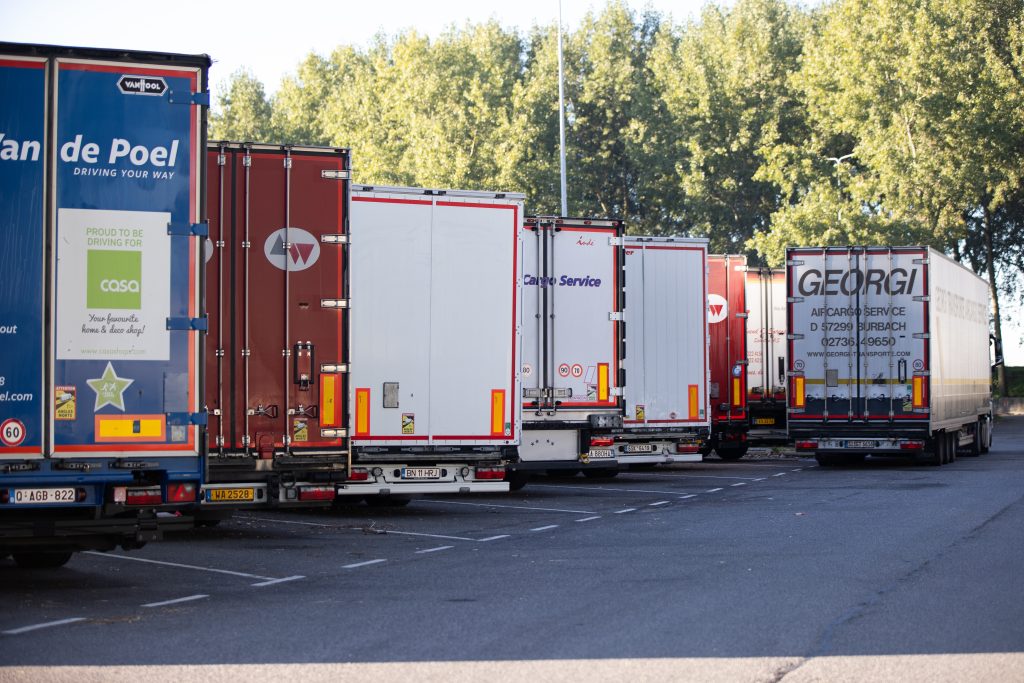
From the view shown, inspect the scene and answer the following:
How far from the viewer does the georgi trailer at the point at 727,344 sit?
2861 centimetres

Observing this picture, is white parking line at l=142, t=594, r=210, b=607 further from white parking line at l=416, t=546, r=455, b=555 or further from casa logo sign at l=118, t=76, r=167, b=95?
casa logo sign at l=118, t=76, r=167, b=95

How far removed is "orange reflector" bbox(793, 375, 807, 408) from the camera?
26.7m

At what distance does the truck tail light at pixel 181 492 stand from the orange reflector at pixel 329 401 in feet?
13.5

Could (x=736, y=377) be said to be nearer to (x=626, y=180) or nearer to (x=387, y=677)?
(x=387, y=677)

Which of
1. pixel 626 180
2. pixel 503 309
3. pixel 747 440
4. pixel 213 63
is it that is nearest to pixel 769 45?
pixel 626 180

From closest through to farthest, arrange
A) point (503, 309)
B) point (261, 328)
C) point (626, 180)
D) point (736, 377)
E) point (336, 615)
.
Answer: point (336, 615) → point (261, 328) → point (503, 309) → point (736, 377) → point (626, 180)

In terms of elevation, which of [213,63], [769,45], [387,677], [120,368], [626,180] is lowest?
[387,677]

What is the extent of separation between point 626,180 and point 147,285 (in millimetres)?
63571

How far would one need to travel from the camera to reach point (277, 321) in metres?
15.0

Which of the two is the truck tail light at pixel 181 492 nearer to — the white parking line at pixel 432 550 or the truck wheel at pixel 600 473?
the white parking line at pixel 432 550

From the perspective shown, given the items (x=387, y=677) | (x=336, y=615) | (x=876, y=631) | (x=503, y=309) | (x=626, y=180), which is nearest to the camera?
(x=387, y=677)

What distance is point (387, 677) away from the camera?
7711 mm

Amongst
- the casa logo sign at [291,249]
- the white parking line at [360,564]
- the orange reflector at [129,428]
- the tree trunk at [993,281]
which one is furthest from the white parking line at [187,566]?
the tree trunk at [993,281]

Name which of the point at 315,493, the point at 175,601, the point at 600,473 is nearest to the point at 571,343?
the point at 600,473
